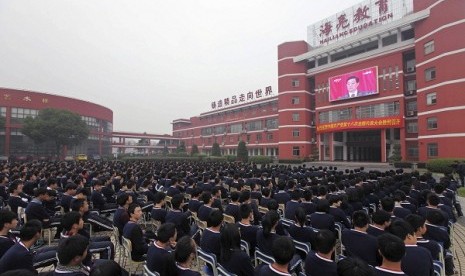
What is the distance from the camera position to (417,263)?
10.5ft

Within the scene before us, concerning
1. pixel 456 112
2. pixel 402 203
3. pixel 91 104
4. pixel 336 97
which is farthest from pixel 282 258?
pixel 91 104

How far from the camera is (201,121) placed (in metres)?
67.8

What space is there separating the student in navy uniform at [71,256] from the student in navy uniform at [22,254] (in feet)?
2.83

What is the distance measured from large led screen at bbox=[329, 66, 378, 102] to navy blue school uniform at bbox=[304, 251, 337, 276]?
33314mm

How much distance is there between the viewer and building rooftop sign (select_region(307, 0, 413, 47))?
3250 centimetres

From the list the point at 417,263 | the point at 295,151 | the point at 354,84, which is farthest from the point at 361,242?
the point at 295,151

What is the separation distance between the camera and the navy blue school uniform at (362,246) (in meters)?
3.83

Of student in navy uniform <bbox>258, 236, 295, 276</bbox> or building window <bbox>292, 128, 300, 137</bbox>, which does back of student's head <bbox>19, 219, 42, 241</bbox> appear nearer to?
student in navy uniform <bbox>258, 236, 295, 276</bbox>

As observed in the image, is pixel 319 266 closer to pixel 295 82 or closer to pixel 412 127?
pixel 412 127

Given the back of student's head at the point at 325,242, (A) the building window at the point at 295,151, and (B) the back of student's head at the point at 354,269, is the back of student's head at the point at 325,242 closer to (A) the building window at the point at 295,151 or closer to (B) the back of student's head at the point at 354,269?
(B) the back of student's head at the point at 354,269

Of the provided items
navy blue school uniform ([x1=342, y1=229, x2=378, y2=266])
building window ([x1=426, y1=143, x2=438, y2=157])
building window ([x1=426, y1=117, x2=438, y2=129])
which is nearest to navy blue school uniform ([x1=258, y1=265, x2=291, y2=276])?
navy blue school uniform ([x1=342, y1=229, x2=378, y2=266])

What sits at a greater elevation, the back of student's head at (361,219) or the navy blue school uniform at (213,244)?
the back of student's head at (361,219)

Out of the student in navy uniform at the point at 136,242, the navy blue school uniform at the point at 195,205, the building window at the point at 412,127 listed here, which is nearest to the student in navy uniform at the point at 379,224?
the student in navy uniform at the point at 136,242

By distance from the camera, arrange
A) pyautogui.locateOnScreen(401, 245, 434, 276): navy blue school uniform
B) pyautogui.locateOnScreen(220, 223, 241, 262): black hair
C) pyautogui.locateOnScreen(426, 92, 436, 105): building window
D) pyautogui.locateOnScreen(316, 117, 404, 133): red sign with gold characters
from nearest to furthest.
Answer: pyautogui.locateOnScreen(401, 245, 434, 276): navy blue school uniform → pyautogui.locateOnScreen(220, 223, 241, 262): black hair → pyautogui.locateOnScreen(426, 92, 436, 105): building window → pyautogui.locateOnScreen(316, 117, 404, 133): red sign with gold characters
